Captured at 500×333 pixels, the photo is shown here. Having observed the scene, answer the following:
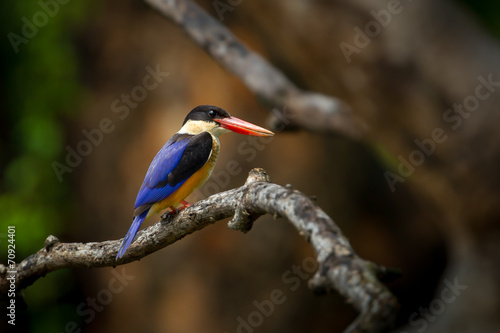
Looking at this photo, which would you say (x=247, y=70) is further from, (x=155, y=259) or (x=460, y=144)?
(x=155, y=259)

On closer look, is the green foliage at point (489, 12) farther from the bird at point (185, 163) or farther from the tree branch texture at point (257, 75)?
the bird at point (185, 163)

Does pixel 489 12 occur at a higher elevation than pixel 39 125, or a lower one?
higher

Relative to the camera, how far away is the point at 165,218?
7.47ft

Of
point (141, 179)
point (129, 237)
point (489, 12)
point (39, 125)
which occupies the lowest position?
point (39, 125)

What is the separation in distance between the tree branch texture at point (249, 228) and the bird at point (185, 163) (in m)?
0.09

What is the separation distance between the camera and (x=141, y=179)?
5453 mm

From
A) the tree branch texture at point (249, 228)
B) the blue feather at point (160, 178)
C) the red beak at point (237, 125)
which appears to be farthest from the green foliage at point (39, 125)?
the red beak at point (237, 125)

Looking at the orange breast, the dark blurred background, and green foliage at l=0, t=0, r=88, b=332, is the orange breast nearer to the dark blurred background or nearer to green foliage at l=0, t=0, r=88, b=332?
the dark blurred background

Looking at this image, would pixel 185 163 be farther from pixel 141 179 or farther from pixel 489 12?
pixel 489 12

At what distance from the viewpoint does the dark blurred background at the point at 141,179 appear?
209 inches

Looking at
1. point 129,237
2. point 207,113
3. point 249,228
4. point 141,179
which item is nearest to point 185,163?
point 207,113

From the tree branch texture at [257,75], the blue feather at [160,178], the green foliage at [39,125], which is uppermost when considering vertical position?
the blue feather at [160,178]

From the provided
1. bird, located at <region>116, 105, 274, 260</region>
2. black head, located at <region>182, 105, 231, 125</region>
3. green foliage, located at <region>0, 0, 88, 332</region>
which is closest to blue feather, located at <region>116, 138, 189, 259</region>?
bird, located at <region>116, 105, 274, 260</region>

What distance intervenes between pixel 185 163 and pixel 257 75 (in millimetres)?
1883
